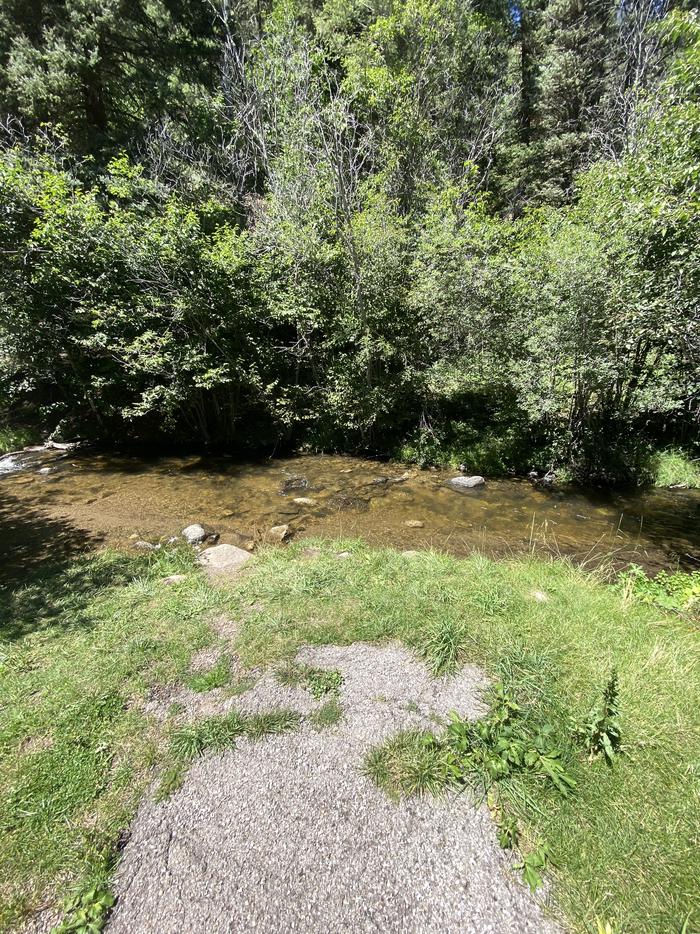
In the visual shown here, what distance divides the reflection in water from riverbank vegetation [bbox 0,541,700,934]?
1.86 metres

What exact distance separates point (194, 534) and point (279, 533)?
146 centimetres

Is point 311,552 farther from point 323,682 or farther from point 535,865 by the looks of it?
point 535,865

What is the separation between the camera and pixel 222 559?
5.87 m

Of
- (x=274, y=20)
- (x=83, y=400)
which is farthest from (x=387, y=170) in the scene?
(x=83, y=400)

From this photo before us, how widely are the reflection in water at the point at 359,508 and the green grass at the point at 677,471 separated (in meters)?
0.39

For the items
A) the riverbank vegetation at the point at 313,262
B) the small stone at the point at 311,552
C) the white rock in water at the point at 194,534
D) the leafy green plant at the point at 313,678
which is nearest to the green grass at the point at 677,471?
the riverbank vegetation at the point at 313,262

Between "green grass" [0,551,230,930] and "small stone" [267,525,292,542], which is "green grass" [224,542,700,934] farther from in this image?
"small stone" [267,525,292,542]

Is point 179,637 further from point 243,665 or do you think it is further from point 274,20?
point 274,20

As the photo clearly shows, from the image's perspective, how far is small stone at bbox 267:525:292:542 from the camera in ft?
23.8

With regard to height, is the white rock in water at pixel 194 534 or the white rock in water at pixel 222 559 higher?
the white rock in water at pixel 222 559

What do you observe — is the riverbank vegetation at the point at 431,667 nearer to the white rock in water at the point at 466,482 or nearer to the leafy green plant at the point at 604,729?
the leafy green plant at the point at 604,729

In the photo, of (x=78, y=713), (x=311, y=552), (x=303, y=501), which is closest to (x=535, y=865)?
(x=78, y=713)

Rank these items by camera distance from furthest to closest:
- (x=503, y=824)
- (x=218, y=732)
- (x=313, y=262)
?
(x=313, y=262), (x=218, y=732), (x=503, y=824)

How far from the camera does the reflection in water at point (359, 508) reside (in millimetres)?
7207
